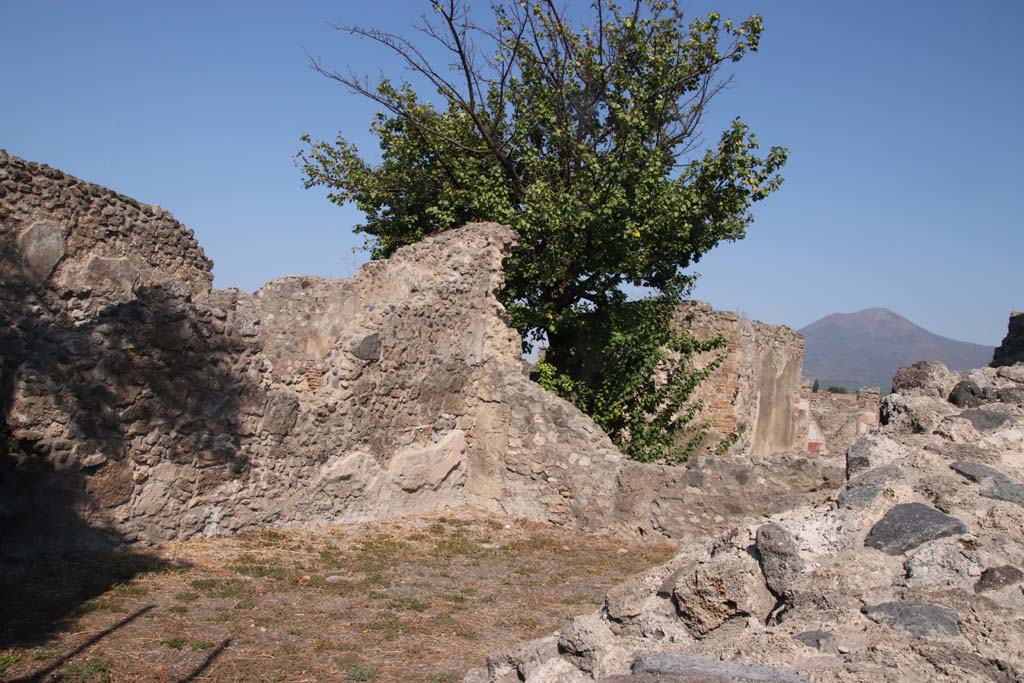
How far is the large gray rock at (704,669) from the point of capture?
2945 millimetres

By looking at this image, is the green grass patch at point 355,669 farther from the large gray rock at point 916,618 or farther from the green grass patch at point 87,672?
the large gray rock at point 916,618

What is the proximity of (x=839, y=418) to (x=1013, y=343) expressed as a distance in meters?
16.4

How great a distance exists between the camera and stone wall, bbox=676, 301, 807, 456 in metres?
16.5

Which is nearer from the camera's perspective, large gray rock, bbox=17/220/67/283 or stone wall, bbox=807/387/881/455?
large gray rock, bbox=17/220/67/283

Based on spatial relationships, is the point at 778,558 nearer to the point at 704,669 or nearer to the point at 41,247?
the point at 704,669

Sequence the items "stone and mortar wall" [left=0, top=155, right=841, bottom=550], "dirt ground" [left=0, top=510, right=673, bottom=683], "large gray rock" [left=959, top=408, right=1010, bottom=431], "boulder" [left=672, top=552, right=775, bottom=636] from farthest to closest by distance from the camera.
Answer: "stone and mortar wall" [left=0, top=155, right=841, bottom=550] < "dirt ground" [left=0, top=510, right=673, bottom=683] < "large gray rock" [left=959, top=408, right=1010, bottom=431] < "boulder" [left=672, top=552, right=775, bottom=636]

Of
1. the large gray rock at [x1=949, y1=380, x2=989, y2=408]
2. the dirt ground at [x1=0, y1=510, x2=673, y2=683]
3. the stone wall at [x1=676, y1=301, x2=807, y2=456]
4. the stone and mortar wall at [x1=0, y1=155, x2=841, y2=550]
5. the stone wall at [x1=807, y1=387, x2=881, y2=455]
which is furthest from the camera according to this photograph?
the stone wall at [x1=807, y1=387, x2=881, y2=455]

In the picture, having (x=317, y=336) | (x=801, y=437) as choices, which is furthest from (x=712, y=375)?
(x=317, y=336)

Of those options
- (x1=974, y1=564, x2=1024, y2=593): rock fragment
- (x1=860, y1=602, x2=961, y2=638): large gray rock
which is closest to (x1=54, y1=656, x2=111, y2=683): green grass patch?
(x1=860, y1=602, x2=961, y2=638): large gray rock

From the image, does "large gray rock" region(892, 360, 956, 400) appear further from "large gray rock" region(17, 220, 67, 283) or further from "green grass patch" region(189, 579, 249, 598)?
"large gray rock" region(17, 220, 67, 283)

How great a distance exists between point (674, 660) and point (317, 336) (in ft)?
25.8

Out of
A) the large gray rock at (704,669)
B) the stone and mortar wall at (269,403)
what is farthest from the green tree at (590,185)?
the large gray rock at (704,669)

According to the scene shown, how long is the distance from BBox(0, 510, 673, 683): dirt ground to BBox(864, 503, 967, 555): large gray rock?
2.67 metres

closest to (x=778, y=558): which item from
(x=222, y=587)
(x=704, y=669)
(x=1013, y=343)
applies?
(x=704, y=669)
